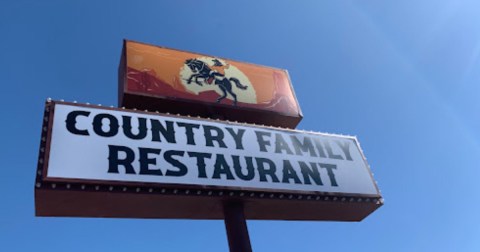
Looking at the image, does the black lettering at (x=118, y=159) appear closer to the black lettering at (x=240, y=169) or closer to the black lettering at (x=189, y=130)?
the black lettering at (x=189, y=130)

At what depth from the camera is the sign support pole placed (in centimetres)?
794

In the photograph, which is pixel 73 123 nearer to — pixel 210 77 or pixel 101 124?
pixel 101 124

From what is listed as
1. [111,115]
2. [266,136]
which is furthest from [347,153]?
[111,115]

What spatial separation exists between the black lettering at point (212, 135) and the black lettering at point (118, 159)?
1.79m

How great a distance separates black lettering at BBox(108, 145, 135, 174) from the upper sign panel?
2320 millimetres

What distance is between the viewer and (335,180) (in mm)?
9820

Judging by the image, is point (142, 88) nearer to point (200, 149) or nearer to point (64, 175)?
point (200, 149)

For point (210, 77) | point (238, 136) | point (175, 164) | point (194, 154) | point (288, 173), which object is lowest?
point (288, 173)

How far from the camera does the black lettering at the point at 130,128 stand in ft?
27.7

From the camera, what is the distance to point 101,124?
27.6 feet

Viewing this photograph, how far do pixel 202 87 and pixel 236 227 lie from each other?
4423 mm

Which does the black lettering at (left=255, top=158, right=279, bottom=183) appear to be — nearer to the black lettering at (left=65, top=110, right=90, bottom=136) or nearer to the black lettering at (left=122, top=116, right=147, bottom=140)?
the black lettering at (left=122, top=116, right=147, bottom=140)

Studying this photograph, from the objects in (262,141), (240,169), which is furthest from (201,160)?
(262,141)

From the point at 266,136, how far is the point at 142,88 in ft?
10.8
